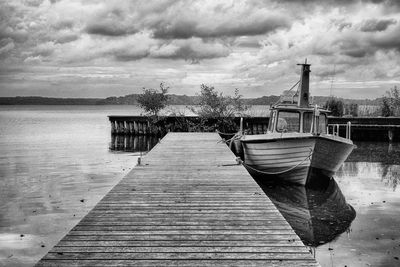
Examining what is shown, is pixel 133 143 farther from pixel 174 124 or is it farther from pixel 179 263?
pixel 179 263

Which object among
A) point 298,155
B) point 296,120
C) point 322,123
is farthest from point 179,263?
point 322,123

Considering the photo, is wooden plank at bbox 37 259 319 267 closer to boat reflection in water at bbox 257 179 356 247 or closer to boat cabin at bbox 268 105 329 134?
boat reflection in water at bbox 257 179 356 247

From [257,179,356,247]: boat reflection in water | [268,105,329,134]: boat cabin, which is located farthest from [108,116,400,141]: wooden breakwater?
[257,179,356,247]: boat reflection in water

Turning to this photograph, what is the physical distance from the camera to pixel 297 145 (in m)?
14.0

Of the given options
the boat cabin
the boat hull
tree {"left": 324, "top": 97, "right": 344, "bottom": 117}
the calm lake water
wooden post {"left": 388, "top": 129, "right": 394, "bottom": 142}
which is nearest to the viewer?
the calm lake water

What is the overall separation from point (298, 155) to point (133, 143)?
17.2 metres

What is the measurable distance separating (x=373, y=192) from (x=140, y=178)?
7511 millimetres

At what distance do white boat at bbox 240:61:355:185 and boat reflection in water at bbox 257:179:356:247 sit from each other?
47 cm

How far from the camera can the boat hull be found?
13773mm

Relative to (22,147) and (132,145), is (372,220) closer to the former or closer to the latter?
(132,145)

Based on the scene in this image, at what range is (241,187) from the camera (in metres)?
9.57

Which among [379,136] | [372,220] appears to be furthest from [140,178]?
[379,136]

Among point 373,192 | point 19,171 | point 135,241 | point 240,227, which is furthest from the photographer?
point 19,171

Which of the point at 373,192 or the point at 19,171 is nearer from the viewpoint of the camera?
the point at 373,192
